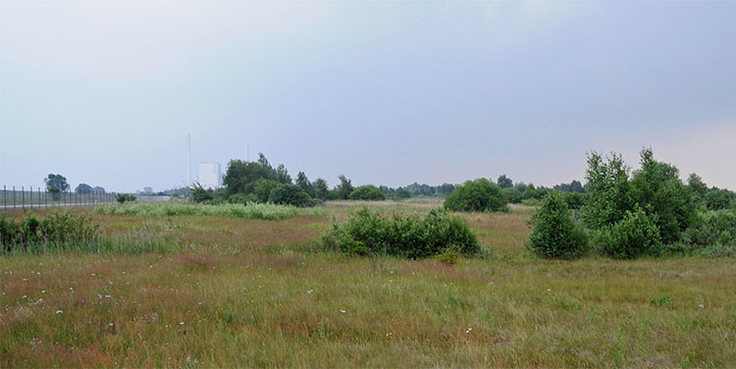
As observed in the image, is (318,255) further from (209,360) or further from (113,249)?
(209,360)

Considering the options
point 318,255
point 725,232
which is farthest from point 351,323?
point 725,232

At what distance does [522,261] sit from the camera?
11648 mm

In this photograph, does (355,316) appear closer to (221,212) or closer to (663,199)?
(663,199)

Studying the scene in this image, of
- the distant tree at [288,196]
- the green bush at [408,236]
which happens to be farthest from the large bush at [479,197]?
the green bush at [408,236]

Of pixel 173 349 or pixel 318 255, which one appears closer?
pixel 173 349

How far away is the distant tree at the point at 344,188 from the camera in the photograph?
285ft

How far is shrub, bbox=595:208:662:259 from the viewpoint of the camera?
12.5 meters

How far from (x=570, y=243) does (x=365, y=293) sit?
8.89 metres

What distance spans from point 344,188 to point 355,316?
8337 cm

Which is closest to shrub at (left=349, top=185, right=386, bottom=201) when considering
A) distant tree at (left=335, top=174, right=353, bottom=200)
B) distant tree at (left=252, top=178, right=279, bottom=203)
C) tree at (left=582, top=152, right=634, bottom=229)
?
distant tree at (left=335, top=174, right=353, bottom=200)

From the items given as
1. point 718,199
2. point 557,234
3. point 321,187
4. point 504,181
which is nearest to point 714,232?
point 557,234

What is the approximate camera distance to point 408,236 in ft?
42.0

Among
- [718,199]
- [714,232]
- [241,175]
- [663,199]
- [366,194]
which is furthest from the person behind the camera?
[366,194]

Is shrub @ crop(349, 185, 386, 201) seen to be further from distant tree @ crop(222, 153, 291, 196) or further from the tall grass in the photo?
the tall grass
